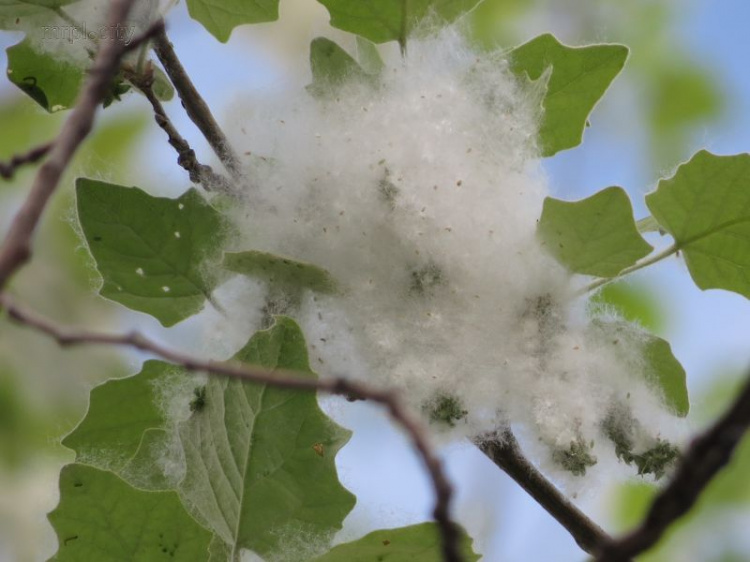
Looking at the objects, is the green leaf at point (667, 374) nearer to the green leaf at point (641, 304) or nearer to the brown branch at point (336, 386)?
the brown branch at point (336, 386)

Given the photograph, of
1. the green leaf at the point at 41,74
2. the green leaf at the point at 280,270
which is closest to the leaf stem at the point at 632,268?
the green leaf at the point at 280,270

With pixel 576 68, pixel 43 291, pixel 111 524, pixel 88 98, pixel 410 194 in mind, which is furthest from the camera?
pixel 43 291

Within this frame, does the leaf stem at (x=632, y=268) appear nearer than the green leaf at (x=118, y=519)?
No

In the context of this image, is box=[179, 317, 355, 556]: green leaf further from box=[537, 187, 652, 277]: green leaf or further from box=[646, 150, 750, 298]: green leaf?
box=[646, 150, 750, 298]: green leaf

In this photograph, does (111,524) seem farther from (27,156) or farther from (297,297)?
(27,156)

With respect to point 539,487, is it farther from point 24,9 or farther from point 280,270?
point 24,9

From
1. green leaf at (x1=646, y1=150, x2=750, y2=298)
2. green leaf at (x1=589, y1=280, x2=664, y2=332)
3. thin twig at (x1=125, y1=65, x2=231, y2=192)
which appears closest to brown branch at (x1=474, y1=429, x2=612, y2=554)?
green leaf at (x1=646, y1=150, x2=750, y2=298)

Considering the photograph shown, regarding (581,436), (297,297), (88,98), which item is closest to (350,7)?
(297,297)
